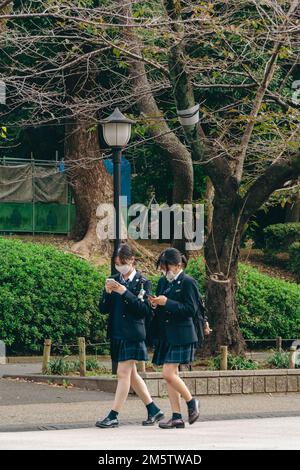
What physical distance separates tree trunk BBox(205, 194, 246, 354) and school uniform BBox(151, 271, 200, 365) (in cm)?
630

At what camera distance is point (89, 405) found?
15.5m

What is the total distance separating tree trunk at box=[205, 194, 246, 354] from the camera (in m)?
19.3

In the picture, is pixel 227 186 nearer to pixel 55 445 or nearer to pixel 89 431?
pixel 89 431

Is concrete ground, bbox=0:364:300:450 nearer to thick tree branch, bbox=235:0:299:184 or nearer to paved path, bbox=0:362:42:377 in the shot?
paved path, bbox=0:362:42:377

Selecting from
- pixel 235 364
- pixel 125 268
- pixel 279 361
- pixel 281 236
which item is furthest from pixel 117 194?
pixel 281 236

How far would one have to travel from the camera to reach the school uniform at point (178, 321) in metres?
12.8

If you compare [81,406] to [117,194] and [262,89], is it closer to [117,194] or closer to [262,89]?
[117,194]

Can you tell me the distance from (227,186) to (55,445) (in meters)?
8.88


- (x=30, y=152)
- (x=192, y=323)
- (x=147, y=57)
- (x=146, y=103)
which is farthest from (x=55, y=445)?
(x=30, y=152)

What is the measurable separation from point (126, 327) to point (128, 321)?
0.23 ft

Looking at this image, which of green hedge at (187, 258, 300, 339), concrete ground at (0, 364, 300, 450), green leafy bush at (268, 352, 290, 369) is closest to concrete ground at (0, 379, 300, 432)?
concrete ground at (0, 364, 300, 450)

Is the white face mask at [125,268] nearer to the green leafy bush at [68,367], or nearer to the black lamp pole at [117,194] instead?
the black lamp pole at [117,194]

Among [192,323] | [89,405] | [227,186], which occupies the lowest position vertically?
[89,405]

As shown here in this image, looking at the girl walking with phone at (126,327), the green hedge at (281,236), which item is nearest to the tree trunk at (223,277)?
the girl walking with phone at (126,327)
